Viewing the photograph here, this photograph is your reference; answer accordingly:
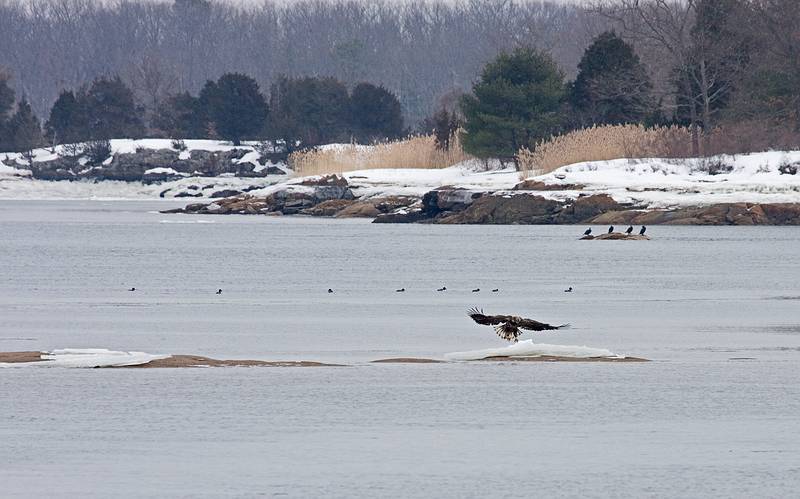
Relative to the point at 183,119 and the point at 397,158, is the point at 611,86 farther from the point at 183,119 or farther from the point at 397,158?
the point at 183,119

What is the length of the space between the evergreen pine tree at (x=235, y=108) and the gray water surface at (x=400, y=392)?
71573 millimetres

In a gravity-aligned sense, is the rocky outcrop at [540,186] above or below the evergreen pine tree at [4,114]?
→ below

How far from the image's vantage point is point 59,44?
557ft

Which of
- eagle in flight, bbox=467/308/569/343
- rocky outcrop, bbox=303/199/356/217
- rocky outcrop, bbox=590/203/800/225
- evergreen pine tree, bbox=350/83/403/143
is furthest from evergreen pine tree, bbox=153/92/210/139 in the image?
eagle in flight, bbox=467/308/569/343

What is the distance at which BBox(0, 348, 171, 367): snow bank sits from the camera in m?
16.2

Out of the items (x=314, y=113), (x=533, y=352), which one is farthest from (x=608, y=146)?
(x=533, y=352)

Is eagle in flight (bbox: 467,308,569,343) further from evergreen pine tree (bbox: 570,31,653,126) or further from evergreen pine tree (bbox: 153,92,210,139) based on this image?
evergreen pine tree (bbox: 153,92,210,139)

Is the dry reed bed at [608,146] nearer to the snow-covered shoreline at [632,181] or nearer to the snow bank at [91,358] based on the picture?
the snow-covered shoreline at [632,181]

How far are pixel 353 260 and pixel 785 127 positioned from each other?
30311 millimetres

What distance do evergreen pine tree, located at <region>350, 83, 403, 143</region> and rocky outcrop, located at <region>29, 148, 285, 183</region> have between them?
681 cm

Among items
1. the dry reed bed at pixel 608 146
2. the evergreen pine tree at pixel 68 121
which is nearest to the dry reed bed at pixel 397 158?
the dry reed bed at pixel 608 146

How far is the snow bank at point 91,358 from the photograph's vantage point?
53.1 ft

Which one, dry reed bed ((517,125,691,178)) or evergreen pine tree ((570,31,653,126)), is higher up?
evergreen pine tree ((570,31,653,126))

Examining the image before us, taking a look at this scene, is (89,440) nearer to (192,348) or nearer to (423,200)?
(192,348)
